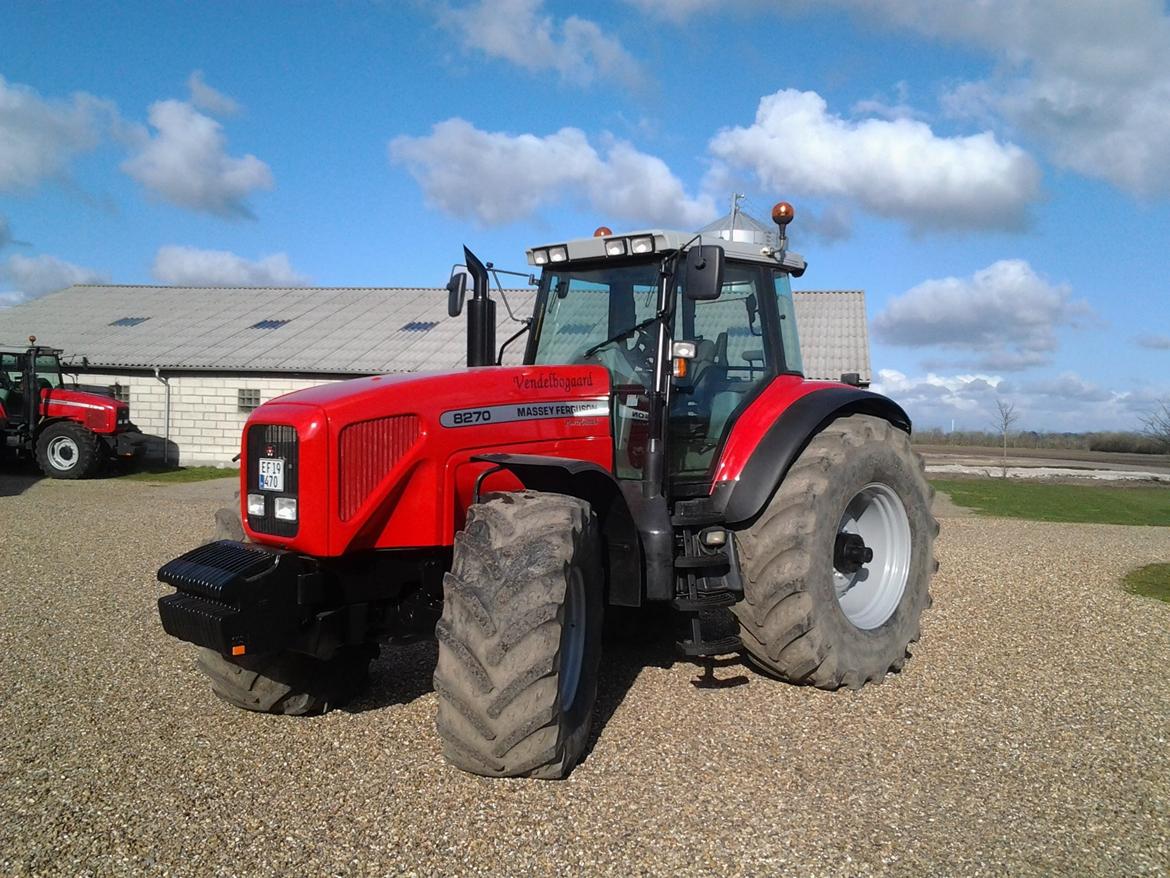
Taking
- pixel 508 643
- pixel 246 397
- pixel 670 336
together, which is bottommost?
pixel 508 643

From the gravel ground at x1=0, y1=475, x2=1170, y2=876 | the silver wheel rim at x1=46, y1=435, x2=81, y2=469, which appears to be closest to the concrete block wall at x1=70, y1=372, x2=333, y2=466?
the silver wheel rim at x1=46, y1=435, x2=81, y2=469

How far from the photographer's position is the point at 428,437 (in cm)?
411

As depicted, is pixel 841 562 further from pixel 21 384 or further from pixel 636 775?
pixel 21 384

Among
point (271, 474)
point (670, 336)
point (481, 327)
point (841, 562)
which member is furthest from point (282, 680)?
point (841, 562)

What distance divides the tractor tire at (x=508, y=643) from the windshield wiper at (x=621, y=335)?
1.43 m

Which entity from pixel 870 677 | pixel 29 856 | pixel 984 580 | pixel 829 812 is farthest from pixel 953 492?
pixel 29 856

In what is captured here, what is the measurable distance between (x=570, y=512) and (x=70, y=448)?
1750 cm

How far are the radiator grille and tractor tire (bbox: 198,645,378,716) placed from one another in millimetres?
938

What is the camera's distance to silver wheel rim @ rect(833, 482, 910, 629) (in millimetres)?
5637

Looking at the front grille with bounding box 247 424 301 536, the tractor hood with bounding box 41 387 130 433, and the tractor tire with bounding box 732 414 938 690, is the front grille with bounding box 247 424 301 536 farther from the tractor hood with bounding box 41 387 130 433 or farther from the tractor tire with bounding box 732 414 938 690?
the tractor hood with bounding box 41 387 130 433

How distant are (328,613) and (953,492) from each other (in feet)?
57.0

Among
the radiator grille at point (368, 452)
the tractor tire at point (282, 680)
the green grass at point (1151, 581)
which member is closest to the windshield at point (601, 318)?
the radiator grille at point (368, 452)

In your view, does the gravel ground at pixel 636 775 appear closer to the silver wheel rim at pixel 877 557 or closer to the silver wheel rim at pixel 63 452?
the silver wheel rim at pixel 877 557

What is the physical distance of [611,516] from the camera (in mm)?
4344
